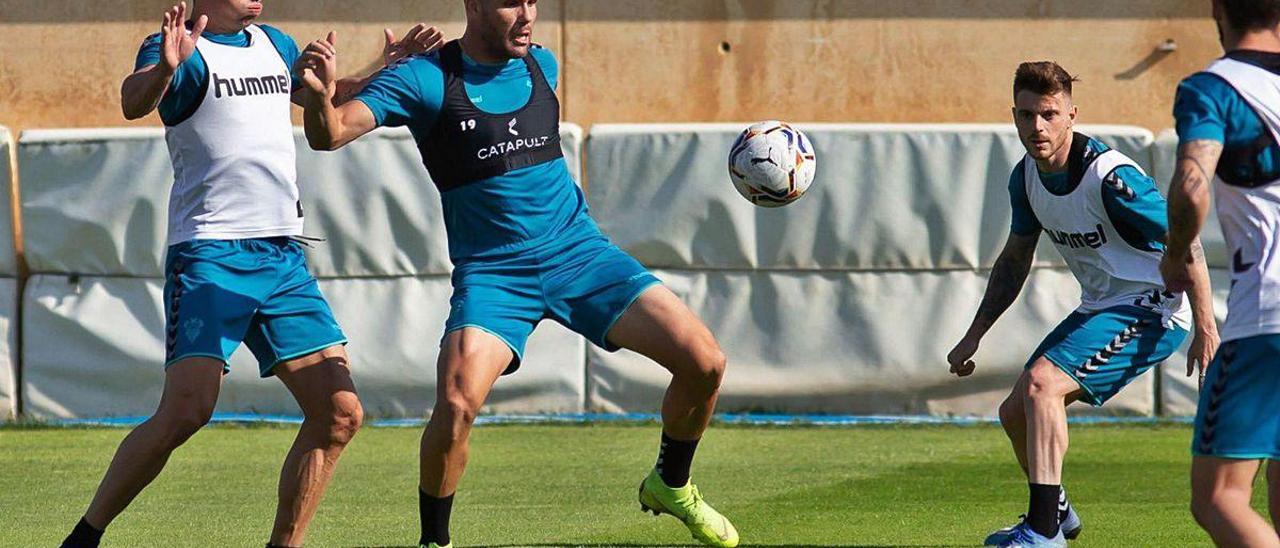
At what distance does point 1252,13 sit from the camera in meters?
4.48

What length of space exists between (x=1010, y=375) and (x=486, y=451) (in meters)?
3.60

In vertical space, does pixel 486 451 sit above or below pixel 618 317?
below

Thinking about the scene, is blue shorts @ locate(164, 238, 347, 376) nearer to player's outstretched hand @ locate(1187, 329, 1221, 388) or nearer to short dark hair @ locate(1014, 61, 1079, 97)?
short dark hair @ locate(1014, 61, 1079, 97)

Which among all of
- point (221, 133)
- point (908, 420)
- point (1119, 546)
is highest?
point (221, 133)

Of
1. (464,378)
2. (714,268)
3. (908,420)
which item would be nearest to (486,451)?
(714,268)

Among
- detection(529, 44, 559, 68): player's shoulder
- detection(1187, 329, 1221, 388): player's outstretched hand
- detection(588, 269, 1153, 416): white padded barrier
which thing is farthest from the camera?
detection(588, 269, 1153, 416): white padded barrier

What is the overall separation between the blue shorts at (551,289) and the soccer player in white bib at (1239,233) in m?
2.29

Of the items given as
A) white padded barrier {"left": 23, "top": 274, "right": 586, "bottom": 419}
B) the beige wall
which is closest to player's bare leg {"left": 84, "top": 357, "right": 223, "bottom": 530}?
white padded barrier {"left": 23, "top": 274, "right": 586, "bottom": 419}

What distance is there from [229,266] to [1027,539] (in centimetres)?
300

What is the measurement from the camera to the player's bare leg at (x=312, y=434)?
5652mm

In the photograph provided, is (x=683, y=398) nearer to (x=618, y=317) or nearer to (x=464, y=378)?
(x=618, y=317)

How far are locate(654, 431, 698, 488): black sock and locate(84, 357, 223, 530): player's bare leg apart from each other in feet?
5.93

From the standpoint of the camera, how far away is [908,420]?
432 inches

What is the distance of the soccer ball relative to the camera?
687 centimetres
